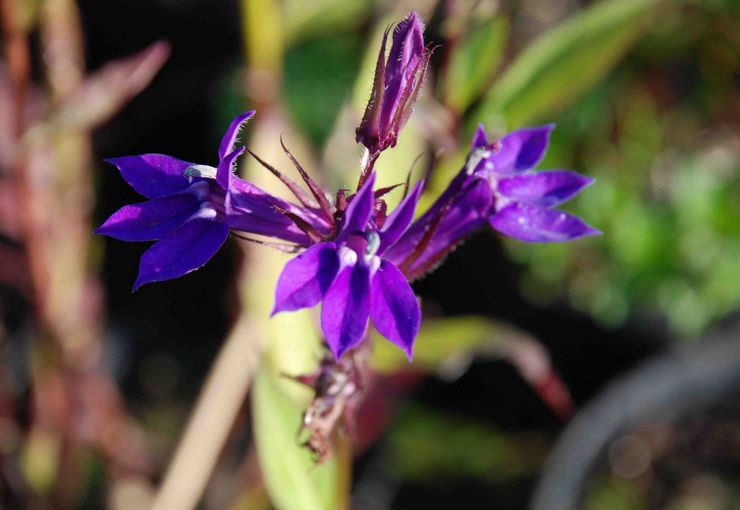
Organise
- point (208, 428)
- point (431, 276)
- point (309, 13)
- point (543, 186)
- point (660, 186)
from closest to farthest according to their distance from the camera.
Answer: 1. point (543, 186)
2. point (208, 428)
3. point (309, 13)
4. point (660, 186)
5. point (431, 276)

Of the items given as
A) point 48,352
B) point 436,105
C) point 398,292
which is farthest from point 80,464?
point 398,292

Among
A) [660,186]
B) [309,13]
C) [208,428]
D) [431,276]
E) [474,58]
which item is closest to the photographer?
[474,58]

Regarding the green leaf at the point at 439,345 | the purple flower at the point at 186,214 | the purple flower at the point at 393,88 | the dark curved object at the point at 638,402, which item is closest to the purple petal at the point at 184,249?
the purple flower at the point at 186,214

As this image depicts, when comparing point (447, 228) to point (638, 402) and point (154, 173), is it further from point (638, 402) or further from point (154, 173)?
point (638, 402)

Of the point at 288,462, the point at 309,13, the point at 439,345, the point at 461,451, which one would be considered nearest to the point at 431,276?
the point at 461,451

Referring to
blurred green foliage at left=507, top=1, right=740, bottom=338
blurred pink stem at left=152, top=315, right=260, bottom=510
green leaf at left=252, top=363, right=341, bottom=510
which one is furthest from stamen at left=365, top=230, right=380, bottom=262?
blurred green foliage at left=507, top=1, right=740, bottom=338

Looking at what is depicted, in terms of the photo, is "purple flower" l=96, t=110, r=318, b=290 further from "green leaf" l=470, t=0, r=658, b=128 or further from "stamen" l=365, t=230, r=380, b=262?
"green leaf" l=470, t=0, r=658, b=128

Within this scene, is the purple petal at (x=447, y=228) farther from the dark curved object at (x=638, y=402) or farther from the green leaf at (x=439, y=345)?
the dark curved object at (x=638, y=402)
